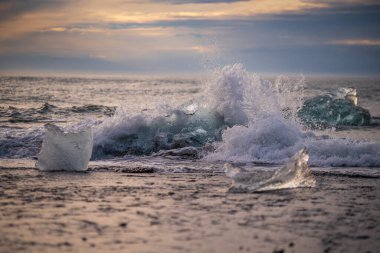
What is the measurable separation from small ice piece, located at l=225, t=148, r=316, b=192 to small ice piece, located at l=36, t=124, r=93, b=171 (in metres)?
2.78

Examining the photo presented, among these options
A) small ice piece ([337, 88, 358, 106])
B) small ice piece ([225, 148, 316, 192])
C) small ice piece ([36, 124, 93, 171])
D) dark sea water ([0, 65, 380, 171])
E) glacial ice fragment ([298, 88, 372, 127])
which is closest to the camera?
small ice piece ([225, 148, 316, 192])

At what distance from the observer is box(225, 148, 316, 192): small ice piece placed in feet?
22.3

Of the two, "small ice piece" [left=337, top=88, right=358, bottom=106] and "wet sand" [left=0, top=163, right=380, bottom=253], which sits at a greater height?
"small ice piece" [left=337, top=88, right=358, bottom=106]

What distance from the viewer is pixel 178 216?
5410mm

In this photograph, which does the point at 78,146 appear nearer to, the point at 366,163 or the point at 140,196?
the point at 140,196

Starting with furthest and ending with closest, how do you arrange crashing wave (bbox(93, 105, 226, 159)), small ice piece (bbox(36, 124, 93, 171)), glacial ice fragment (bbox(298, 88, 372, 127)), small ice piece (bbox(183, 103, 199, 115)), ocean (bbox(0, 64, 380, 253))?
glacial ice fragment (bbox(298, 88, 372, 127)) < small ice piece (bbox(183, 103, 199, 115)) < crashing wave (bbox(93, 105, 226, 159)) < small ice piece (bbox(36, 124, 93, 171)) < ocean (bbox(0, 64, 380, 253))

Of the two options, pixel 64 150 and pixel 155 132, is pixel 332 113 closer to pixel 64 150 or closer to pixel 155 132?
pixel 155 132

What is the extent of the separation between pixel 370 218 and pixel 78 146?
489cm

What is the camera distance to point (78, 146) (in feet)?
28.6

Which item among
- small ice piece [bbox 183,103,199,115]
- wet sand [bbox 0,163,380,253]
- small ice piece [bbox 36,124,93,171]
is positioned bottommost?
wet sand [bbox 0,163,380,253]

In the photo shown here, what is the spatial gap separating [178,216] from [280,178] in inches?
78.6

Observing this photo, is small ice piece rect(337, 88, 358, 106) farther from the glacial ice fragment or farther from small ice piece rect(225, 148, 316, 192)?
small ice piece rect(225, 148, 316, 192)

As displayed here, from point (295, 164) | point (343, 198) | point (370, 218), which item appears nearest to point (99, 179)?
point (295, 164)

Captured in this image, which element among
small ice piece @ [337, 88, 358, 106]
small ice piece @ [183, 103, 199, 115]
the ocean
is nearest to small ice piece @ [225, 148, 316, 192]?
the ocean
